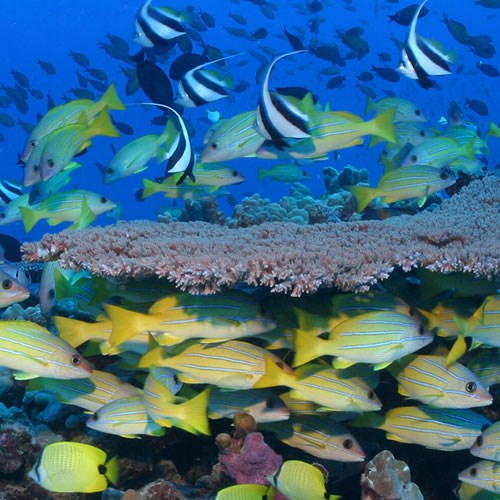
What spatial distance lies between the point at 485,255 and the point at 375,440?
1660 mm

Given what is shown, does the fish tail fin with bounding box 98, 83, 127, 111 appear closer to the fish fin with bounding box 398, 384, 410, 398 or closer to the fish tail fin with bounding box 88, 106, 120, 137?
the fish tail fin with bounding box 88, 106, 120, 137

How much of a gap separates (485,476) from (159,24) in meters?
5.44

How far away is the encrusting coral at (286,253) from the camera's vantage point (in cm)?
283

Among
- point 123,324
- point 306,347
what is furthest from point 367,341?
point 123,324

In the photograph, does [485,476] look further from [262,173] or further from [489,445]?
[262,173]

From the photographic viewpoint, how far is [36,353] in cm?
306

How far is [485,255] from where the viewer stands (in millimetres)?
2984

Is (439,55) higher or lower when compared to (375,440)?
higher

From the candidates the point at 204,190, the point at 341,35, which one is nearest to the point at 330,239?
the point at 204,190

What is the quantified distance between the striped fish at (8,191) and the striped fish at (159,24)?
2703mm

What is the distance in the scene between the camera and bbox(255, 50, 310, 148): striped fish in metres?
3.99

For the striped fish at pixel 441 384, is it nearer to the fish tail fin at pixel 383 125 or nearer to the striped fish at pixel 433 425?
the striped fish at pixel 433 425

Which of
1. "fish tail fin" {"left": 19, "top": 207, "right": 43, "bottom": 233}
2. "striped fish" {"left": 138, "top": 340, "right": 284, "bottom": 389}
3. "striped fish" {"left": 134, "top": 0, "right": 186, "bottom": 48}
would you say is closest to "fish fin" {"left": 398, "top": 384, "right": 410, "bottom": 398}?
"striped fish" {"left": 138, "top": 340, "right": 284, "bottom": 389}

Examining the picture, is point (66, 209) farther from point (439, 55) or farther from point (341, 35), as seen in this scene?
point (341, 35)
